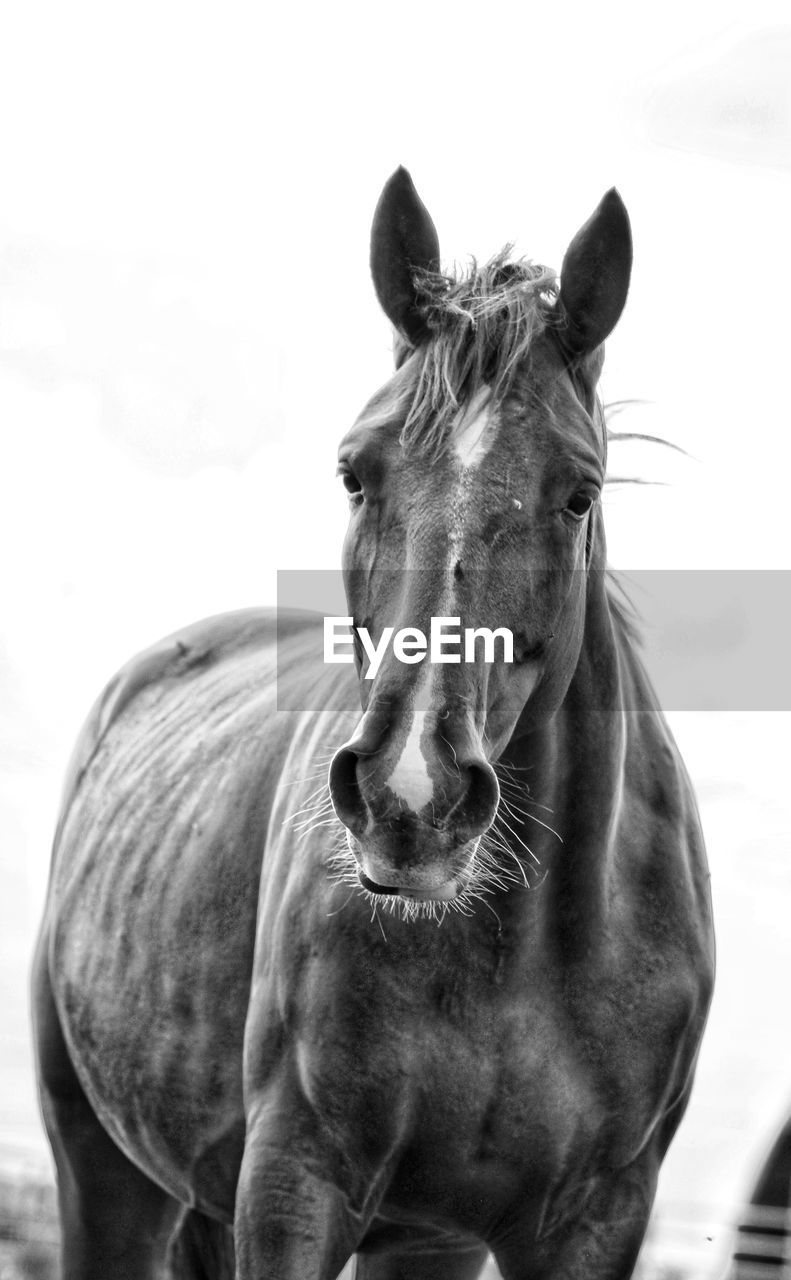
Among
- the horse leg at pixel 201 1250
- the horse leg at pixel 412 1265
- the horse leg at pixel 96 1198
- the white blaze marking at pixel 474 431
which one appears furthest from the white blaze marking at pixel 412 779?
the horse leg at pixel 96 1198

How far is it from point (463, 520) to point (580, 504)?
1.06ft

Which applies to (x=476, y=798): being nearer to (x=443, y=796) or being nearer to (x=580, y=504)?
(x=443, y=796)

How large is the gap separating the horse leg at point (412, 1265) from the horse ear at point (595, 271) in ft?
8.72

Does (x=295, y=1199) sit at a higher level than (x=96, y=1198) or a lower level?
higher

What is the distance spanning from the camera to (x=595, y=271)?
3430 mm

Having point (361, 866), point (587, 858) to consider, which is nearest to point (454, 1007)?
point (587, 858)

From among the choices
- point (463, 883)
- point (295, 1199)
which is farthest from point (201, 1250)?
point (463, 883)

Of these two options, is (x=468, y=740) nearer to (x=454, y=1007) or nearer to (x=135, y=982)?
(x=454, y=1007)

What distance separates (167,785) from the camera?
518 centimetres

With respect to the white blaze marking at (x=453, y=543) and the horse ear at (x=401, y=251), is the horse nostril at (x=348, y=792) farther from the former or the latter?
the horse ear at (x=401, y=251)

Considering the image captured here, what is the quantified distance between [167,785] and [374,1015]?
6.11 feet

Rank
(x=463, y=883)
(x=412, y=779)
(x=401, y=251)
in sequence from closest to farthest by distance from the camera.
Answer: (x=412, y=779) → (x=463, y=883) → (x=401, y=251)

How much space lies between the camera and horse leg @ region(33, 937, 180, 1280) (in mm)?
5438

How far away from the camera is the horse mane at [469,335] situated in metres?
3.20
